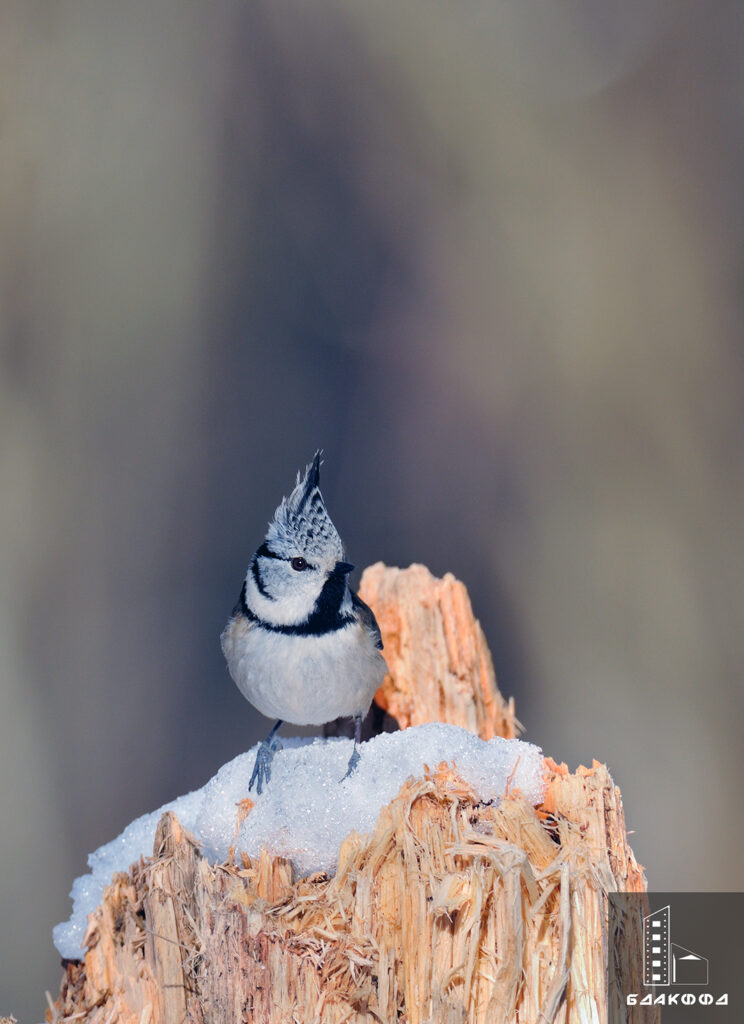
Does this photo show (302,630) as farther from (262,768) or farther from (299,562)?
(262,768)

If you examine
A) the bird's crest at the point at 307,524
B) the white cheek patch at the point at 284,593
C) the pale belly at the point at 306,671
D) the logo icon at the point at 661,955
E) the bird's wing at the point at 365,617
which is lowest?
the logo icon at the point at 661,955

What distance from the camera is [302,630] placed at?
4.26ft

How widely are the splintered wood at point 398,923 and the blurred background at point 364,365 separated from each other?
93cm

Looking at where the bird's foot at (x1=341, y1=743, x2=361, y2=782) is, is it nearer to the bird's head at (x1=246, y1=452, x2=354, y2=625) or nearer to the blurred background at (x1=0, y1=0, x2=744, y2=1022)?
the bird's head at (x1=246, y1=452, x2=354, y2=625)

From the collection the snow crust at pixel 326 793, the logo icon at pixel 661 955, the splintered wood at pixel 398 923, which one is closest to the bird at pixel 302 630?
the snow crust at pixel 326 793

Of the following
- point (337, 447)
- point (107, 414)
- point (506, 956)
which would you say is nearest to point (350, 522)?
point (337, 447)

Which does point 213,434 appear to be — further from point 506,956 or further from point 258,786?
point 506,956

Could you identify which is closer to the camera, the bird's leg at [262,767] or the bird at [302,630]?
the bird's leg at [262,767]

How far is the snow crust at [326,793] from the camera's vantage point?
1024 millimetres

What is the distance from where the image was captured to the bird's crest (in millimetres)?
1187

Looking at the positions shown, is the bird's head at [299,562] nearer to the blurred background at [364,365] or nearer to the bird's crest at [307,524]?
the bird's crest at [307,524]

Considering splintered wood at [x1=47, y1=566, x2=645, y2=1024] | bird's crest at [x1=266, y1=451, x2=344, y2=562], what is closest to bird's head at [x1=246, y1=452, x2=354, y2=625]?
bird's crest at [x1=266, y1=451, x2=344, y2=562]

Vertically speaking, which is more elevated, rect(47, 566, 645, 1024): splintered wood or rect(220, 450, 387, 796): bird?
rect(220, 450, 387, 796): bird

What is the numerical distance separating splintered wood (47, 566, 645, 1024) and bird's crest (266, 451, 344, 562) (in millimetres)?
360
